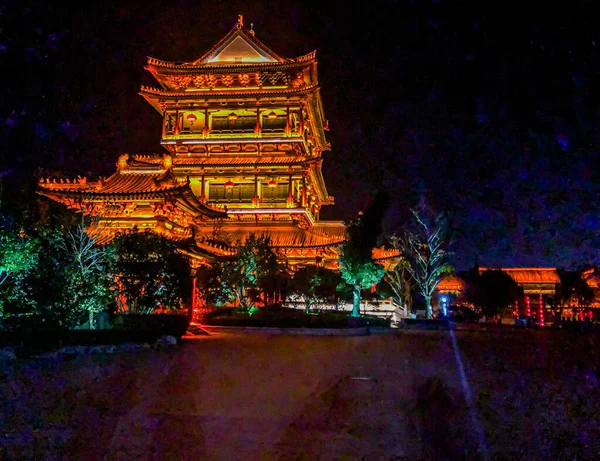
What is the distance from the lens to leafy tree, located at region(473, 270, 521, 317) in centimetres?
4841

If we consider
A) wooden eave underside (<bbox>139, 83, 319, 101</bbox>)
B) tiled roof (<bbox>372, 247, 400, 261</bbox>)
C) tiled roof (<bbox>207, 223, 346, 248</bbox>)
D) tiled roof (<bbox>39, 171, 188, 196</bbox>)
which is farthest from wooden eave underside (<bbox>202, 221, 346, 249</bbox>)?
wooden eave underside (<bbox>139, 83, 319, 101</bbox>)

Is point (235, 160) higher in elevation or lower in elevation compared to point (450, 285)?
higher

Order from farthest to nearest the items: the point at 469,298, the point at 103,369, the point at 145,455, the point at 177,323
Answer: the point at 469,298 → the point at 177,323 → the point at 103,369 → the point at 145,455

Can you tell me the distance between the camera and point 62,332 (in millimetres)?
14570

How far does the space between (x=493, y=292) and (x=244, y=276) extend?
3063cm

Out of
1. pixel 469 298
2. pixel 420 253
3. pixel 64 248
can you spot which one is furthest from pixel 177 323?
pixel 469 298

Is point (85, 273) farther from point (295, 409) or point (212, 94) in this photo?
point (212, 94)

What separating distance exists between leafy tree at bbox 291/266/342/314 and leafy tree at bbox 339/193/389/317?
1085 millimetres

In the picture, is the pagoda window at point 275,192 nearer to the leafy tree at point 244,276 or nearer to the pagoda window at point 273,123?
the pagoda window at point 273,123

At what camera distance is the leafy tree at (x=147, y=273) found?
1797 cm

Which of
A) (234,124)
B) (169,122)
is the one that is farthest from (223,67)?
(169,122)

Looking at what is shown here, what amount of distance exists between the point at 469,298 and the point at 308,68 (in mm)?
29002

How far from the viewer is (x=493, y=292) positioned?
4947 cm

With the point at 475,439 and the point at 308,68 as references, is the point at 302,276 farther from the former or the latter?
the point at 475,439
